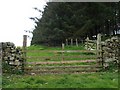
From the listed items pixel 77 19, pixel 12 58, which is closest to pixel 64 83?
pixel 12 58

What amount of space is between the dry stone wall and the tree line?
72.1ft

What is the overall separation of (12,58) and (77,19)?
23857 mm

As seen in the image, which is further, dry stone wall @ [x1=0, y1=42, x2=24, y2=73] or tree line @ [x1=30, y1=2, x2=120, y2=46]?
tree line @ [x1=30, y1=2, x2=120, y2=46]

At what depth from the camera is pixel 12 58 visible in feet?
51.3

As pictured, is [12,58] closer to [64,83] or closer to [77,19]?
[64,83]

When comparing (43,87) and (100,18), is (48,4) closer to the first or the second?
A: (100,18)

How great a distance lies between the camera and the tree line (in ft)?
125

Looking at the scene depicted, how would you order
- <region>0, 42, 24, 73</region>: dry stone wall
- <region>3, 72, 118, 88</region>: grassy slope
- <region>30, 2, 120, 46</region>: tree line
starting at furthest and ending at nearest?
<region>30, 2, 120, 46</region>: tree line
<region>0, 42, 24, 73</region>: dry stone wall
<region>3, 72, 118, 88</region>: grassy slope

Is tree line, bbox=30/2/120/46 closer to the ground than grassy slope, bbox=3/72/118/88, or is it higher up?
higher up

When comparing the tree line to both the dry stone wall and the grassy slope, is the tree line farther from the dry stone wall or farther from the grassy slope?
the grassy slope

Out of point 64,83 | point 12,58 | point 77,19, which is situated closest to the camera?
point 64,83

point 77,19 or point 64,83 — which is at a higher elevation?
point 77,19

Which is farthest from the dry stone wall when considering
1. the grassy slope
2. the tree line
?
the tree line

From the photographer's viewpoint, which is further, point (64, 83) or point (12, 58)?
point (12, 58)
